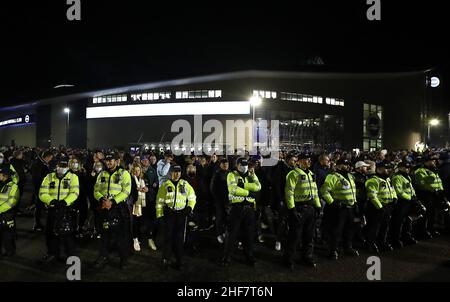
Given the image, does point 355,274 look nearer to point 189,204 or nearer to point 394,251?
point 394,251

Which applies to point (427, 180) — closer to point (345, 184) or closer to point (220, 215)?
point (345, 184)

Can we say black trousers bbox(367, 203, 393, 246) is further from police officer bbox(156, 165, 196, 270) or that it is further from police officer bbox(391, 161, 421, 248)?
police officer bbox(156, 165, 196, 270)

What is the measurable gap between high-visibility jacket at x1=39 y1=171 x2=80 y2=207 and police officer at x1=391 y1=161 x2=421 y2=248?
6.67m

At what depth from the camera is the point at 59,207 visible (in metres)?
6.17

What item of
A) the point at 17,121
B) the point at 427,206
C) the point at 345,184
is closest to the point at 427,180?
the point at 427,206

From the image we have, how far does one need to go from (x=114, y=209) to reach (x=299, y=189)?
131 inches

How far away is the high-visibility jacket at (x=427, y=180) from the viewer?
8586 millimetres

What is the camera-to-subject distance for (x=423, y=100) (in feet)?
172

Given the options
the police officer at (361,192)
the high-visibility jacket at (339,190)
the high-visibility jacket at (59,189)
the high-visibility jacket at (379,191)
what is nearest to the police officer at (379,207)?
the high-visibility jacket at (379,191)

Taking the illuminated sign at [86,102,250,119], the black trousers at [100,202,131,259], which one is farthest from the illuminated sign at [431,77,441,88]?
the black trousers at [100,202,131,259]

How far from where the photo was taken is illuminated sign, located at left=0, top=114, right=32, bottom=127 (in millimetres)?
51156
